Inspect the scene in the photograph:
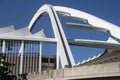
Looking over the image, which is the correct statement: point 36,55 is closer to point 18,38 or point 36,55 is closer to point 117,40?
point 18,38

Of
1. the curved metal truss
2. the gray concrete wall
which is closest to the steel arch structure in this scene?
the curved metal truss

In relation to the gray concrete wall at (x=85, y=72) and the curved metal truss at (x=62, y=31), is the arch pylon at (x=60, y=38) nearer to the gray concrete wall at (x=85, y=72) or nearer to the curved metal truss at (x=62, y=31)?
the curved metal truss at (x=62, y=31)

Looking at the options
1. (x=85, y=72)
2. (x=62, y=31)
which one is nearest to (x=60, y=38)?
(x=62, y=31)

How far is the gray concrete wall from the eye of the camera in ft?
48.7

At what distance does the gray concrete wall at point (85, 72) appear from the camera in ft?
48.7

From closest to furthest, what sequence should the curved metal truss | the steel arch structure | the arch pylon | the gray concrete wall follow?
1. the gray concrete wall
2. the arch pylon
3. the steel arch structure
4. the curved metal truss

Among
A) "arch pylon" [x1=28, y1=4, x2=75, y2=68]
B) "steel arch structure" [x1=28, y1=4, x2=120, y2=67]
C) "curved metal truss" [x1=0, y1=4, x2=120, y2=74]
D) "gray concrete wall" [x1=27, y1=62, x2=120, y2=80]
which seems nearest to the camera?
"gray concrete wall" [x1=27, y1=62, x2=120, y2=80]

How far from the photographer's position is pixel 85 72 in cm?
1641

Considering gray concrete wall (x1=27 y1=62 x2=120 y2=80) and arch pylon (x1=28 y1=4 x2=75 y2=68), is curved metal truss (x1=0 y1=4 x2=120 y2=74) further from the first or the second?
gray concrete wall (x1=27 y1=62 x2=120 y2=80)

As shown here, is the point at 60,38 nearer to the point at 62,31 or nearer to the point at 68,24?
the point at 62,31

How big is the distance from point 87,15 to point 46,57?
1792 centimetres

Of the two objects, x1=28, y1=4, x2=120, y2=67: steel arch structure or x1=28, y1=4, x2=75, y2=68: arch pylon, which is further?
x1=28, y1=4, x2=120, y2=67: steel arch structure

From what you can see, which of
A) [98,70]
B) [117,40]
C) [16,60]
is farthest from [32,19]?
[98,70]

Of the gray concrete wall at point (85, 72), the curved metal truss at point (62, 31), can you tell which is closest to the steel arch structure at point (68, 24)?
the curved metal truss at point (62, 31)
